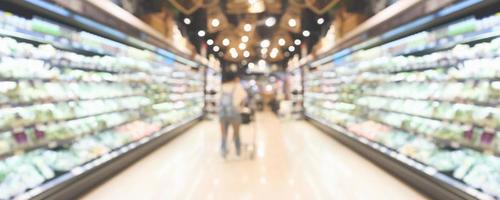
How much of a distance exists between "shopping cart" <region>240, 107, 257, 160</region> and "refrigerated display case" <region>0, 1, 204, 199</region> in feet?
5.66

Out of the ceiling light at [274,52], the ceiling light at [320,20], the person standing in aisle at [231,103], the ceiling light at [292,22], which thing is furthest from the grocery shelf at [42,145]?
the ceiling light at [274,52]

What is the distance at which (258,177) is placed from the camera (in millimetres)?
5531

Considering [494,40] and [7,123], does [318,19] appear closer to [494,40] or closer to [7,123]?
[494,40]

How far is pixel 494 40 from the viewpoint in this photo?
3848 mm

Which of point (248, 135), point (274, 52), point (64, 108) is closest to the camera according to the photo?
point (64, 108)

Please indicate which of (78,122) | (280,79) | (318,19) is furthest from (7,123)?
(280,79)

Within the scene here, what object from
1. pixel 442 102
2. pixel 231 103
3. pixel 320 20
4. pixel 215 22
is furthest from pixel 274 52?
pixel 442 102

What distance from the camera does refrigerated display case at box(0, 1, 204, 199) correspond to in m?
3.68

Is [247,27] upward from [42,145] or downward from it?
upward

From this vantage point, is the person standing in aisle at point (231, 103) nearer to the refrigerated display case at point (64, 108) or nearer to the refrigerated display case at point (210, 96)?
the refrigerated display case at point (64, 108)

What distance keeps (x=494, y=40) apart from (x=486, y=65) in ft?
0.80

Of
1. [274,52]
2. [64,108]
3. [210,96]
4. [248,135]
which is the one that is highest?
[274,52]

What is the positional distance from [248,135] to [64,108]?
21.4 feet

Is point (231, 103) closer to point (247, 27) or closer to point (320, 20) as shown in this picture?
point (247, 27)
